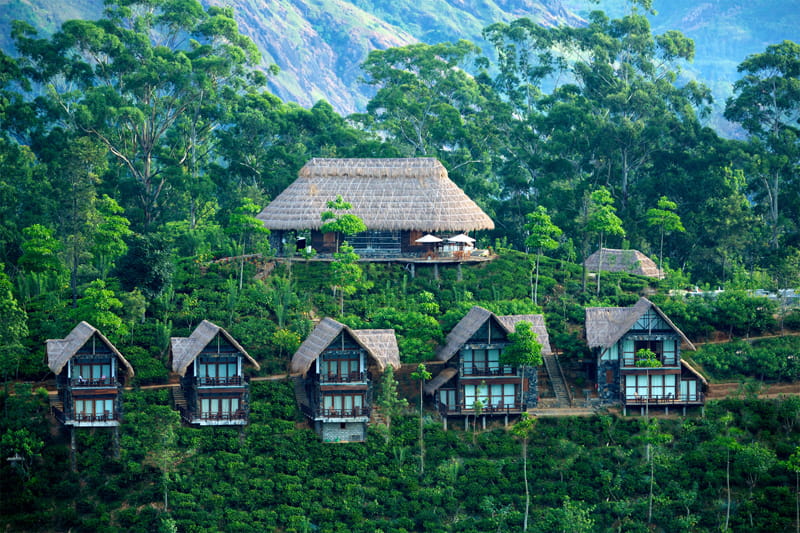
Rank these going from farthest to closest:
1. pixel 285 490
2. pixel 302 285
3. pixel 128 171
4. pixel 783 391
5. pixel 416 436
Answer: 1. pixel 128 171
2. pixel 302 285
3. pixel 783 391
4. pixel 416 436
5. pixel 285 490

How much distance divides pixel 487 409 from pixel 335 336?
8.88 meters

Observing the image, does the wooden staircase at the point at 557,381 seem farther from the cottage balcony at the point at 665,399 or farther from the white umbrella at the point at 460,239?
the white umbrella at the point at 460,239

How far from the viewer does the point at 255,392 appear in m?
74.7

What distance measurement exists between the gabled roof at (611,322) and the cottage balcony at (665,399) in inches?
105

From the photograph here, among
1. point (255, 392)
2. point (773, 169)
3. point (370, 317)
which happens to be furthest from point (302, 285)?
point (773, 169)

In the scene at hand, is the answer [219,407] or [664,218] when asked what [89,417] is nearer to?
[219,407]

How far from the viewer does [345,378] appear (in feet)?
240

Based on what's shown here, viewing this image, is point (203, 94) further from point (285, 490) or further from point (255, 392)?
point (285, 490)

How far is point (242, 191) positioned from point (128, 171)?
12054mm

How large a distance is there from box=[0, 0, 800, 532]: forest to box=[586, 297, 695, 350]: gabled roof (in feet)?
7.90

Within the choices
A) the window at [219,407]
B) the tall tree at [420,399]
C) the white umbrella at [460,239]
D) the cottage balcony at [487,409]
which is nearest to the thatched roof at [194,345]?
the window at [219,407]

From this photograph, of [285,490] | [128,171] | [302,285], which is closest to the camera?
[285,490]

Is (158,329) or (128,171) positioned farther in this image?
(128,171)

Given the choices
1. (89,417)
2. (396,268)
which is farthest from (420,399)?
(89,417)
